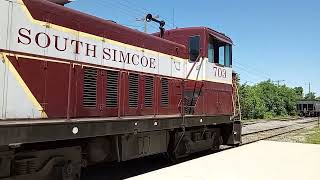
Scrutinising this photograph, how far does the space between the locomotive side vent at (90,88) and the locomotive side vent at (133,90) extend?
111 cm

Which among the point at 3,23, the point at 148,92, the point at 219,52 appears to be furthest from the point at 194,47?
the point at 3,23

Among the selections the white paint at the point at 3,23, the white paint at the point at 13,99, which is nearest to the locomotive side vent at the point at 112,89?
the white paint at the point at 13,99

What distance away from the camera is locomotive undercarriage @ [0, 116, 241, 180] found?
226 inches

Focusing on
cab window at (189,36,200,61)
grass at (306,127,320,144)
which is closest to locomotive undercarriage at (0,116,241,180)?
cab window at (189,36,200,61)

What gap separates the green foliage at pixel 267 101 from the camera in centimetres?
4684

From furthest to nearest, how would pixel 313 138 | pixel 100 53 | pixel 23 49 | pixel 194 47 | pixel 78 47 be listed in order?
pixel 313 138 < pixel 194 47 < pixel 100 53 < pixel 78 47 < pixel 23 49

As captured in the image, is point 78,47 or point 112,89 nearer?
point 78,47

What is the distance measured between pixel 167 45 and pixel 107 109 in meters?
3.05

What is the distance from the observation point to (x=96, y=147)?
7.27 meters

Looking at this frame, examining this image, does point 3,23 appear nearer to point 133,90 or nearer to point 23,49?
point 23,49

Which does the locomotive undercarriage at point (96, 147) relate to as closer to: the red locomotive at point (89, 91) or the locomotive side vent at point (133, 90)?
the red locomotive at point (89, 91)

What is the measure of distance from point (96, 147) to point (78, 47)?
1.79 meters

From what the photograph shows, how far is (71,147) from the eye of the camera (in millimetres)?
6598

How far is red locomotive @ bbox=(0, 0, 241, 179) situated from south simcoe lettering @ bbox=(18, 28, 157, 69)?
0.05 feet
